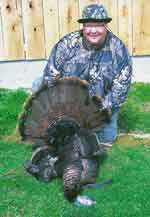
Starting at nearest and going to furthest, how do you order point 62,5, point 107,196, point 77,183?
point 77,183 < point 107,196 < point 62,5

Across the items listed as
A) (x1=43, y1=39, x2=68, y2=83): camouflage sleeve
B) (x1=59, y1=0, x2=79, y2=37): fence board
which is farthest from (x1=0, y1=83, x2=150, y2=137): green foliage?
(x1=43, y1=39, x2=68, y2=83): camouflage sleeve

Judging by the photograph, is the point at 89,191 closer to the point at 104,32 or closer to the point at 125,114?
the point at 104,32

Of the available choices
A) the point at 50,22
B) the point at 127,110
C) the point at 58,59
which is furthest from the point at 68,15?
the point at 58,59

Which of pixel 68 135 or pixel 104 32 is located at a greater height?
pixel 104 32

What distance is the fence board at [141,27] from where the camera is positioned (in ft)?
22.3

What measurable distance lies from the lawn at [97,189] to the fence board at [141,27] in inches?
51.0

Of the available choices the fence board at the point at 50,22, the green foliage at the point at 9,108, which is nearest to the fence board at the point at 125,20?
the fence board at the point at 50,22

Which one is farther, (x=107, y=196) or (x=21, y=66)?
(x=21, y=66)

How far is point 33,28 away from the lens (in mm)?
6895

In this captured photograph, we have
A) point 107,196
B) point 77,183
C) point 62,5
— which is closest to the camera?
point 77,183

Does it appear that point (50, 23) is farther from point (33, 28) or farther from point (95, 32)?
point (95, 32)

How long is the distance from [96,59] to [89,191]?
1.29 m

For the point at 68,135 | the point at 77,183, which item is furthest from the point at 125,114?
the point at 77,183

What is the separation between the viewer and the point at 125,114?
6043 millimetres
